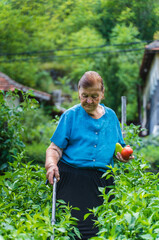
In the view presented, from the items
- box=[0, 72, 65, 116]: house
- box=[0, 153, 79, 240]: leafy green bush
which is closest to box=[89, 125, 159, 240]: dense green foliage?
box=[0, 153, 79, 240]: leafy green bush

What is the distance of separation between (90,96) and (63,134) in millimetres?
281

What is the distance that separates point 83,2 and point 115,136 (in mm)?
5354

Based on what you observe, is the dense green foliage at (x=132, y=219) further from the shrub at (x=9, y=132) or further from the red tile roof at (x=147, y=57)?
the red tile roof at (x=147, y=57)

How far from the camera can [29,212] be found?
5.81 feet

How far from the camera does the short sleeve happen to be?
2215mm

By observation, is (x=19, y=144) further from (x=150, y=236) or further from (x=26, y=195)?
(x=150, y=236)

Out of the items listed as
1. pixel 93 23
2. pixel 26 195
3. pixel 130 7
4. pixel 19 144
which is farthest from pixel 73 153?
pixel 93 23

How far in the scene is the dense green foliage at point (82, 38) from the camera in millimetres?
6061

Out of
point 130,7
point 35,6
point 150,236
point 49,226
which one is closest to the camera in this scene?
point 150,236

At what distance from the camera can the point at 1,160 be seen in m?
4.09

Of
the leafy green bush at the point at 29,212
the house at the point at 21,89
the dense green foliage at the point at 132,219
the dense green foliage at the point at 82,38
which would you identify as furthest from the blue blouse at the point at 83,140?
the house at the point at 21,89

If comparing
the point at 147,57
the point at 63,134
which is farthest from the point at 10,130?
the point at 147,57

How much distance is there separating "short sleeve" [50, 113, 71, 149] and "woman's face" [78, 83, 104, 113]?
14 centimetres

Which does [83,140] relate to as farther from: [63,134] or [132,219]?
[132,219]
